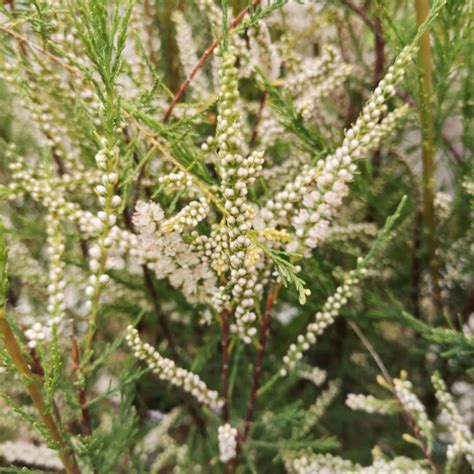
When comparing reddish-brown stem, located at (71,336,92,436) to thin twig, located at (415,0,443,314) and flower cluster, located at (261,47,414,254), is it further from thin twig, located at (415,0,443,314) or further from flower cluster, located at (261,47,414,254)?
thin twig, located at (415,0,443,314)

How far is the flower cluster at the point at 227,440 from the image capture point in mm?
578

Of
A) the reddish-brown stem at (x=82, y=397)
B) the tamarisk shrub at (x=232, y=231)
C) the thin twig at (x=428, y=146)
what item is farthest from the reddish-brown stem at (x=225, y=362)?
the thin twig at (x=428, y=146)

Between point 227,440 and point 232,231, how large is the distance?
25cm

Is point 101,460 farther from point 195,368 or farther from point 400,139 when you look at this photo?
point 400,139

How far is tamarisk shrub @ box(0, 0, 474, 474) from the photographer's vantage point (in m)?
0.46

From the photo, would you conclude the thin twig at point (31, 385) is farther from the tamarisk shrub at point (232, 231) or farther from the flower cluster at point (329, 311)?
the flower cluster at point (329, 311)

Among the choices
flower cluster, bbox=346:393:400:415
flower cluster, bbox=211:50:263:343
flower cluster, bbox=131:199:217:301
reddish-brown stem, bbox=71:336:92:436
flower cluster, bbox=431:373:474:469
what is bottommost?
reddish-brown stem, bbox=71:336:92:436

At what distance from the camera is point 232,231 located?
0.43 m

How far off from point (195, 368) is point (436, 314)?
0.33m

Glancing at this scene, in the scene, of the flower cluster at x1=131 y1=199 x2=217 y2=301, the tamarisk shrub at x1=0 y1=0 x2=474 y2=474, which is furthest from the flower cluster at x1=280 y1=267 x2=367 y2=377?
the flower cluster at x1=131 y1=199 x2=217 y2=301

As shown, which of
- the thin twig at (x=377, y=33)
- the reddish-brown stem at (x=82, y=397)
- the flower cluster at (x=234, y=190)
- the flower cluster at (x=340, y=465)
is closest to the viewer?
the flower cluster at (x=234, y=190)

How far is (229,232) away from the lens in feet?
1.44

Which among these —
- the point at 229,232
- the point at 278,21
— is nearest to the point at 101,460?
the point at 229,232

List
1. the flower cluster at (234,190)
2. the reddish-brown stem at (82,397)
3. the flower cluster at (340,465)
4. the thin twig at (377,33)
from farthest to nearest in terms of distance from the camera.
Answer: the thin twig at (377,33) < the flower cluster at (340,465) < the reddish-brown stem at (82,397) < the flower cluster at (234,190)
